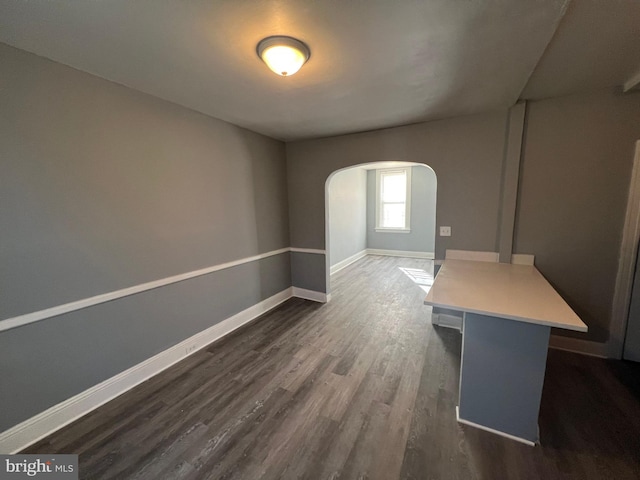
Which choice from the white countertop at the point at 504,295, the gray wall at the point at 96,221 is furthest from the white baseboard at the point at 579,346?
the gray wall at the point at 96,221

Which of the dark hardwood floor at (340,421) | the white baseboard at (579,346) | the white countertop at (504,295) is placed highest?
the white countertop at (504,295)

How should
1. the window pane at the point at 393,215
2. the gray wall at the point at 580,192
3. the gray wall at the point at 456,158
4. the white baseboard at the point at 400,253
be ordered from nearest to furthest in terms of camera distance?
the gray wall at the point at 580,192
the gray wall at the point at 456,158
the white baseboard at the point at 400,253
the window pane at the point at 393,215

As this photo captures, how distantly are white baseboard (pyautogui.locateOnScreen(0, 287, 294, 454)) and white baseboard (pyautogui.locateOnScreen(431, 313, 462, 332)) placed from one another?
8.26 feet

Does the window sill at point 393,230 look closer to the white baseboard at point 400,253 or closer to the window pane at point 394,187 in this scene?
the white baseboard at point 400,253

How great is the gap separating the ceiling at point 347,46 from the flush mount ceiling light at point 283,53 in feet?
0.19

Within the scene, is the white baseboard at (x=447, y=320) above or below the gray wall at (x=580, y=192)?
below

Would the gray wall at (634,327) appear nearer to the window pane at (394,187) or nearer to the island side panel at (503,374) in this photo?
the island side panel at (503,374)

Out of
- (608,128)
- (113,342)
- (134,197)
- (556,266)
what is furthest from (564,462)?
(134,197)

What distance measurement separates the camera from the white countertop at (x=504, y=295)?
4.69 feet

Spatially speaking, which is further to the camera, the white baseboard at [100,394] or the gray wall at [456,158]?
the gray wall at [456,158]

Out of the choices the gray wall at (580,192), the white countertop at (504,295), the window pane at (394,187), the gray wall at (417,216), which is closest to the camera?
the white countertop at (504,295)

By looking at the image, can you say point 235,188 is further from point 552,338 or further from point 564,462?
point 552,338

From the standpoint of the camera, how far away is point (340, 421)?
180cm

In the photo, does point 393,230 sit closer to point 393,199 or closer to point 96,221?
point 393,199
